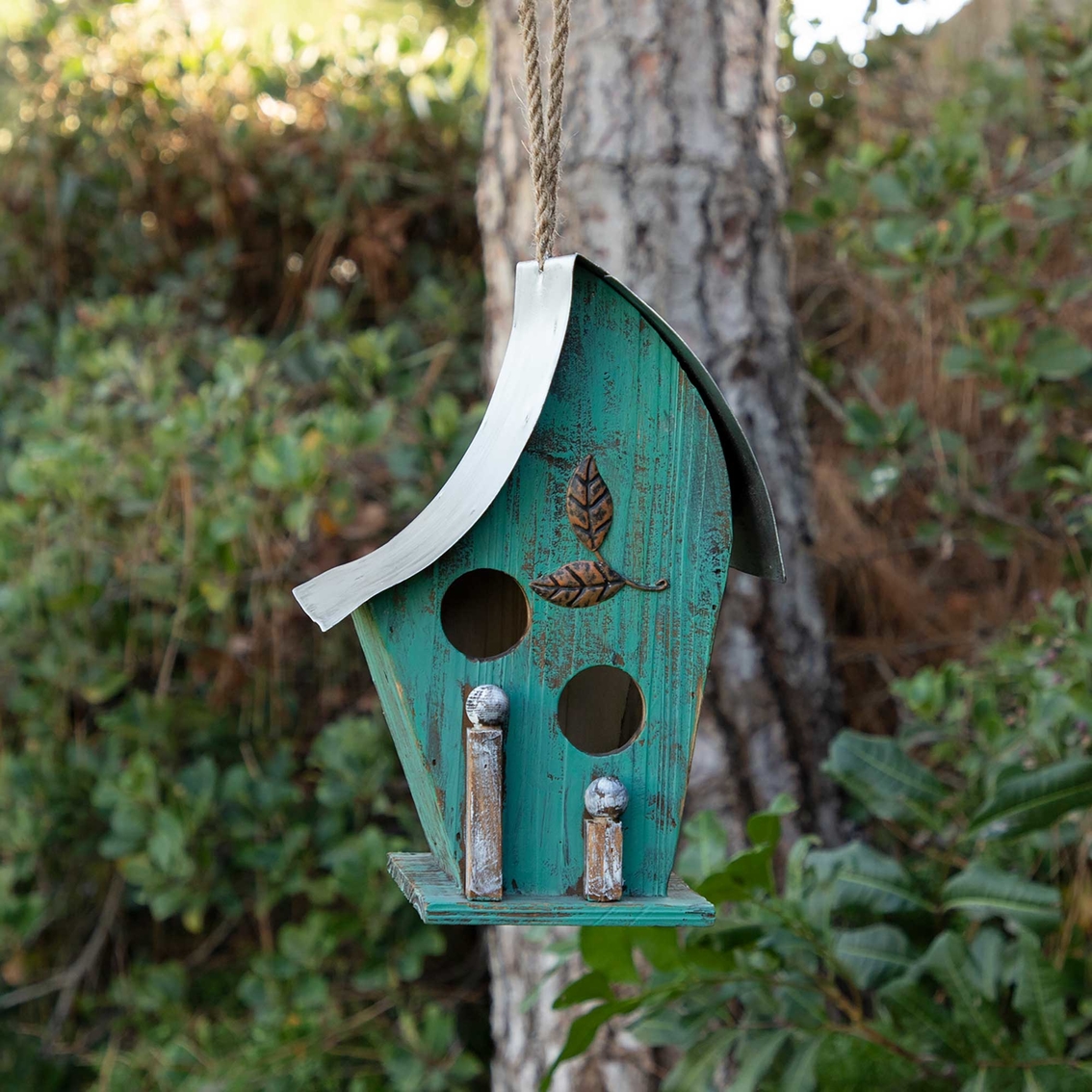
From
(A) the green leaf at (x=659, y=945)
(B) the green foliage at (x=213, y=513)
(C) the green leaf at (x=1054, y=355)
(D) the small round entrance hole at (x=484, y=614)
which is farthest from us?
(B) the green foliage at (x=213, y=513)

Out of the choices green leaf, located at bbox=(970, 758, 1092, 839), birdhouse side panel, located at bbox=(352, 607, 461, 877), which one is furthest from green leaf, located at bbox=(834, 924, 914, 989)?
birdhouse side panel, located at bbox=(352, 607, 461, 877)

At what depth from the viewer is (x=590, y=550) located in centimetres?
120

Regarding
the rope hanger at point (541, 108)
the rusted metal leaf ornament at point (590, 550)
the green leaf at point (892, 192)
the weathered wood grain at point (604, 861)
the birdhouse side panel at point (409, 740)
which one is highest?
the green leaf at point (892, 192)

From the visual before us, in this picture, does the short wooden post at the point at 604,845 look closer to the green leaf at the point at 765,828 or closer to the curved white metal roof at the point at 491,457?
the curved white metal roof at the point at 491,457

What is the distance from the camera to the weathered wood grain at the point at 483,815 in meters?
1.12

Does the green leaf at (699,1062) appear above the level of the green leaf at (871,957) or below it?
below

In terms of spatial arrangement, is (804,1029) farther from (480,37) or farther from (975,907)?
(480,37)

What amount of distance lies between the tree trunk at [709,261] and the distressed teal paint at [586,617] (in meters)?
1.06

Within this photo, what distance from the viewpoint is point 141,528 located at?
274cm

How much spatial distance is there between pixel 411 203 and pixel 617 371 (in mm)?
2521

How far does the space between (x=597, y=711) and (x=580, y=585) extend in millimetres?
190

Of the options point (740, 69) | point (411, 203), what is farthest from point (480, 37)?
point (740, 69)

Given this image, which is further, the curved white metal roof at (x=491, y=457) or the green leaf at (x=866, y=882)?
the green leaf at (x=866, y=882)

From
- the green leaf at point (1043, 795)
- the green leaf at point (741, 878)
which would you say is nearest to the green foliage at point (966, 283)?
the green leaf at point (1043, 795)
